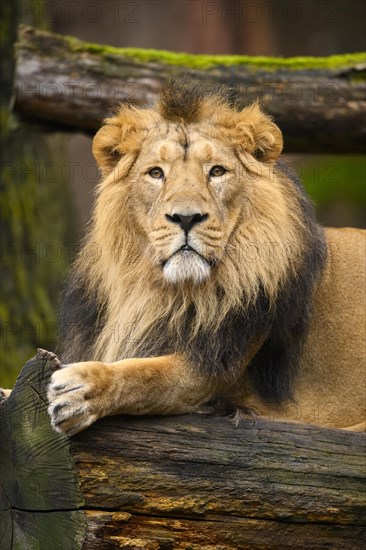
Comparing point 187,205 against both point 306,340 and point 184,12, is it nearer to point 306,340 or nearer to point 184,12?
point 306,340

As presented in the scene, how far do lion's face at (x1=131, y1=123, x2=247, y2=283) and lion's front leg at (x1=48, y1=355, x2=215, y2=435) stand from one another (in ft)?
1.40

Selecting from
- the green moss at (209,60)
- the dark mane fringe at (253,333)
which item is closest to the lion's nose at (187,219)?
the dark mane fringe at (253,333)

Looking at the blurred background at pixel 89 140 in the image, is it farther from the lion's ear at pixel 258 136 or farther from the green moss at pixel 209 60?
the lion's ear at pixel 258 136

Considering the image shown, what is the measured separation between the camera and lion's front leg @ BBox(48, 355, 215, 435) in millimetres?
3910

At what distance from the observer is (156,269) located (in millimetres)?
4684

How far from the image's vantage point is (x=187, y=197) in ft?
14.8

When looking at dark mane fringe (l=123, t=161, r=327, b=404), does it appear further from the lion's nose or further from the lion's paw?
the lion's paw

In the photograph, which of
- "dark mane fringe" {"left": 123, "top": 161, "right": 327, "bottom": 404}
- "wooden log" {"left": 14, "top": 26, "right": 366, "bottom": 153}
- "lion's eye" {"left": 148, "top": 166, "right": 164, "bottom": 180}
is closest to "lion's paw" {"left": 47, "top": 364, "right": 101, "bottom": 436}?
"dark mane fringe" {"left": 123, "top": 161, "right": 327, "bottom": 404}

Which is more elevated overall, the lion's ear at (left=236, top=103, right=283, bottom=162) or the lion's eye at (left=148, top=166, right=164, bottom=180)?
the lion's ear at (left=236, top=103, right=283, bottom=162)

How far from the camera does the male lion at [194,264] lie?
14.8 feet

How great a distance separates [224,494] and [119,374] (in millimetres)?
671

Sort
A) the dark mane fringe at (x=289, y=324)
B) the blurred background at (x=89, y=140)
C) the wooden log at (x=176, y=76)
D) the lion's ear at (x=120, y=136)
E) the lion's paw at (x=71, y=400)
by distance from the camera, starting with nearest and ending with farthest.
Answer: the lion's paw at (x=71, y=400), the dark mane fringe at (x=289, y=324), the lion's ear at (x=120, y=136), the wooden log at (x=176, y=76), the blurred background at (x=89, y=140)

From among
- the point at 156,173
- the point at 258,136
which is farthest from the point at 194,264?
the point at 258,136

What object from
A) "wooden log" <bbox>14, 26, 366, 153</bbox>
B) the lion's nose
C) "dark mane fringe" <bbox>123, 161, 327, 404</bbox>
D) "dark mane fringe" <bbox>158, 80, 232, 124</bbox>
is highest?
"wooden log" <bbox>14, 26, 366, 153</bbox>
